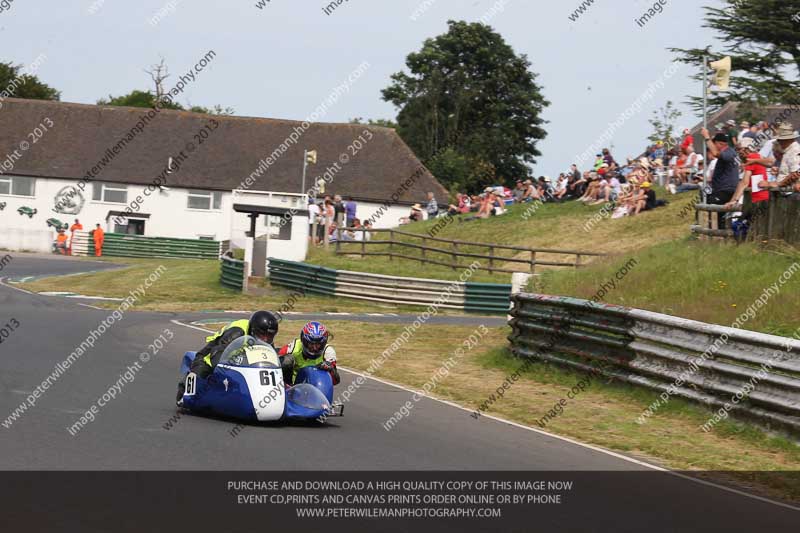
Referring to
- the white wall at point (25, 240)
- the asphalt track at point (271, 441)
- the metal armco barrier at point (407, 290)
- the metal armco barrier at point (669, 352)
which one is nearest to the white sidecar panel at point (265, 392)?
the asphalt track at point (271, 441)

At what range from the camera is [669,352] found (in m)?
14.9

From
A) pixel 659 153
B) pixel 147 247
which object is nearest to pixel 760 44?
pixel 659 153

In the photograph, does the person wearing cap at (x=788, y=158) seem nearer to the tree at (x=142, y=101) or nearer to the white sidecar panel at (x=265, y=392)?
the white sidecar panel at (x=265, y=392)

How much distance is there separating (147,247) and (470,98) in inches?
1120

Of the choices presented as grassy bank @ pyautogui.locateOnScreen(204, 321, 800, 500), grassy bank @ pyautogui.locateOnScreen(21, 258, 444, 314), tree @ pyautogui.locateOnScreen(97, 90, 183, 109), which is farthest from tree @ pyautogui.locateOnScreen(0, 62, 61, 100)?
grassy bank @ pyautogui.locateOnScreen(204, 321, 800, 500)

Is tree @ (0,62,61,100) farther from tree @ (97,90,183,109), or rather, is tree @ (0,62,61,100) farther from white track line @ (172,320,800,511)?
white track line @ (172,320,800,511)

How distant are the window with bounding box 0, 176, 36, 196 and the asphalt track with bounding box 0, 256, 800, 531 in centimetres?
5058

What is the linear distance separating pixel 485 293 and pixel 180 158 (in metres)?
38.8

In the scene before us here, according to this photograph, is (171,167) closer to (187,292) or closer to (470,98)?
(470,98)

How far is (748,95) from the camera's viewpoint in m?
42.4

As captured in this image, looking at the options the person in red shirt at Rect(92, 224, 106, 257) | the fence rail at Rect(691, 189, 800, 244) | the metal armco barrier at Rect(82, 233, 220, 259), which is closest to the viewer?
the fence rail at Rect(691, 189, 800, 244)

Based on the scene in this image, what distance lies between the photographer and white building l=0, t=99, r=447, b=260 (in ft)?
212
